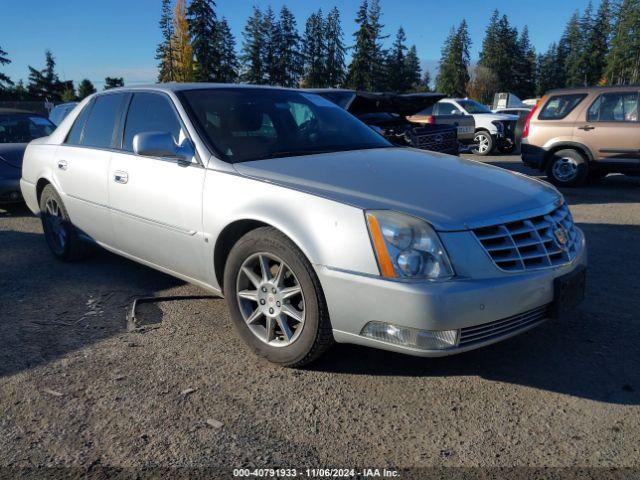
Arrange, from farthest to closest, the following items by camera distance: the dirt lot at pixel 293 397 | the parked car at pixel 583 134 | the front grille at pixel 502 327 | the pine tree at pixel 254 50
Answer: the pine tree at pixel 254 50
the parked car at pixel 583 134
the front grille at pixel 502 327
the dirt lot at pixel 293 397

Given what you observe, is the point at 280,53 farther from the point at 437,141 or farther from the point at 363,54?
the point at 437,141

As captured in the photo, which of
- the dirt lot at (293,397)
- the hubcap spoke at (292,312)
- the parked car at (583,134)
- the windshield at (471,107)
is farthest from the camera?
the windshield at (471,107)

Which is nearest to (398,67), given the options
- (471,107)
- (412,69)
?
(412,69)

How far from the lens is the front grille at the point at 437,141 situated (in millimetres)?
8517

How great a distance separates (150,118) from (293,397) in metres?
2.46

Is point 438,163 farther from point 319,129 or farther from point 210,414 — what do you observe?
point 210,414

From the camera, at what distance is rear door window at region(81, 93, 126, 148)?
15.2 feet

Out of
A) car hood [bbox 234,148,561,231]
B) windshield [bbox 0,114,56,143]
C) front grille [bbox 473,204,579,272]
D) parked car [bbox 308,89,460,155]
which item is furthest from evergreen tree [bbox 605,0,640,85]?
front grille [bbox 473,204,579,272]

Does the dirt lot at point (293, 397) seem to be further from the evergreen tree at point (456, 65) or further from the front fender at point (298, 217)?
the evergreen tree at point (456, 65)

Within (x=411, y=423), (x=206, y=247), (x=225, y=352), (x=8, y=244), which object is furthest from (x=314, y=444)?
(x=8, y=244)

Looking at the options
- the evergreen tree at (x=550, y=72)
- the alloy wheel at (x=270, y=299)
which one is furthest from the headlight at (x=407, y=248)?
the evergreen tree at (x=550, y=72)

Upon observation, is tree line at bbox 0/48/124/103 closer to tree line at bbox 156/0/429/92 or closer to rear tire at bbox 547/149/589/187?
tree line at bbox 156/0/429/92

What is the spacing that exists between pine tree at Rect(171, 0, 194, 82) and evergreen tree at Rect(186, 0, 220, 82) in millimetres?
567

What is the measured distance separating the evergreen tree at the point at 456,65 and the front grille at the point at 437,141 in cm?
8219
